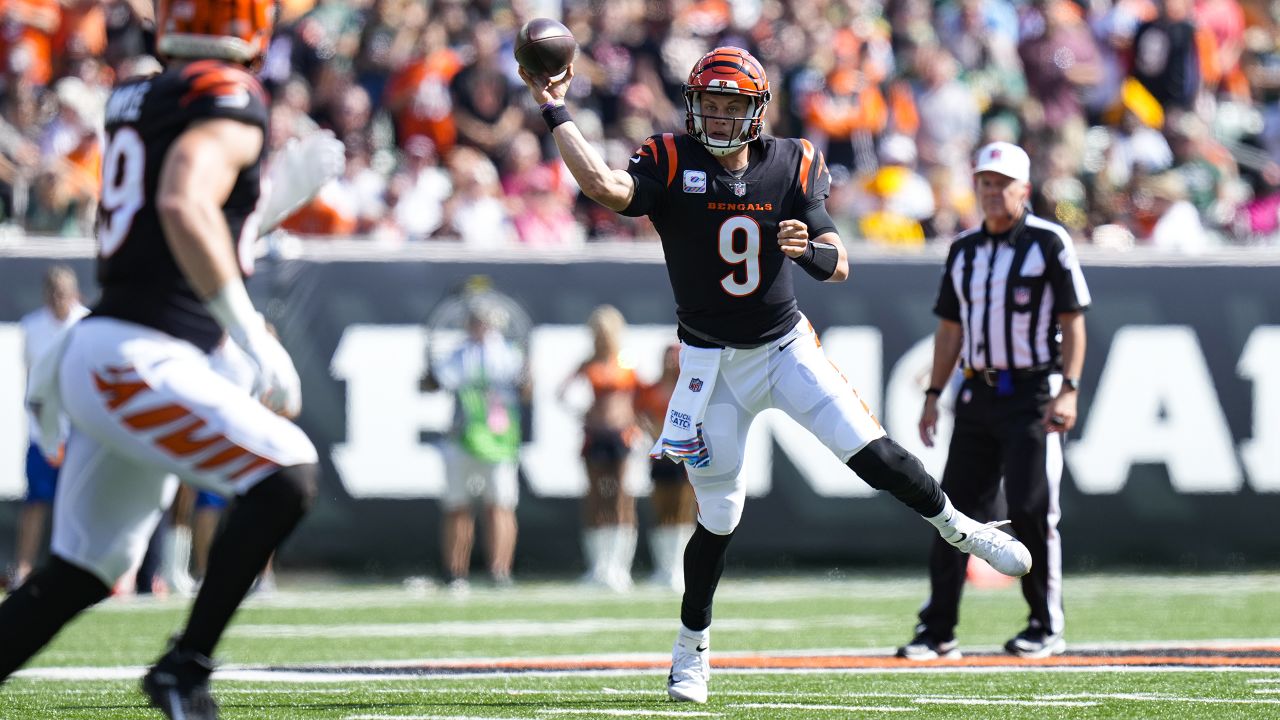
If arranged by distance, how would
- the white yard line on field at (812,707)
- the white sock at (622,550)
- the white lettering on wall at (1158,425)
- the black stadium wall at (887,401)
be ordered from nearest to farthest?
1. the white yard line on field at (812,707)
2. the white sock at (622,550)
3. the black stadium wall at (887,401)
4. the white lettering on wall at (1158,425)

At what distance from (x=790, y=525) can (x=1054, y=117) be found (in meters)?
5.08

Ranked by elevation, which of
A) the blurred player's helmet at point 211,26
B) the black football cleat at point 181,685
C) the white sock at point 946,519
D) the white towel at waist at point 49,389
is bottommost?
the black football cleat at point 181,685

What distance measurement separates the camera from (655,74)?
15188 millimetres

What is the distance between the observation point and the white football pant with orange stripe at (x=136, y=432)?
Result: 3.93m

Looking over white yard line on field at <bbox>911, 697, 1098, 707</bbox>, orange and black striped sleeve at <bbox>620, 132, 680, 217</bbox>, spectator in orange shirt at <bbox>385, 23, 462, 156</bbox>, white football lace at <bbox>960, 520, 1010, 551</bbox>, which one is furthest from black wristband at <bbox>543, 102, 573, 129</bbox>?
spectator in orange shirt at <bbox>385, 23, 462, 156</bbox>

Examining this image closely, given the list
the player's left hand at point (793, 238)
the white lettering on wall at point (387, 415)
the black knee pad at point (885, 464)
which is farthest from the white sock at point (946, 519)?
the white lettering on wall at point (387, 415)

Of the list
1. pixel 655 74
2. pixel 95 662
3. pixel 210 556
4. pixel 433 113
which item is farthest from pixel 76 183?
pixel 210 556

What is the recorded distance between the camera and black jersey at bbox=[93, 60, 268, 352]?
403 centimetres

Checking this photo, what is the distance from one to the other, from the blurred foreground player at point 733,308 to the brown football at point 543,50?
4.5 inches

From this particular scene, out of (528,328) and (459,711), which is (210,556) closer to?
(459,711)

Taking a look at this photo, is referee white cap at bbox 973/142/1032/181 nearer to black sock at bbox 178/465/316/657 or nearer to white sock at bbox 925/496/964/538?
white sock at bbox 925/496/964/538

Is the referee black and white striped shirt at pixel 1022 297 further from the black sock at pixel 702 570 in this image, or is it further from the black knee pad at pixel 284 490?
the black knee pad at pixel 284 490

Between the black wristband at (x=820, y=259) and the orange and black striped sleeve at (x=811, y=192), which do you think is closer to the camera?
the black wristband at (x=820, y=259)

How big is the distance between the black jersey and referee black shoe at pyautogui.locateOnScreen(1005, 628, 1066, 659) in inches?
158
